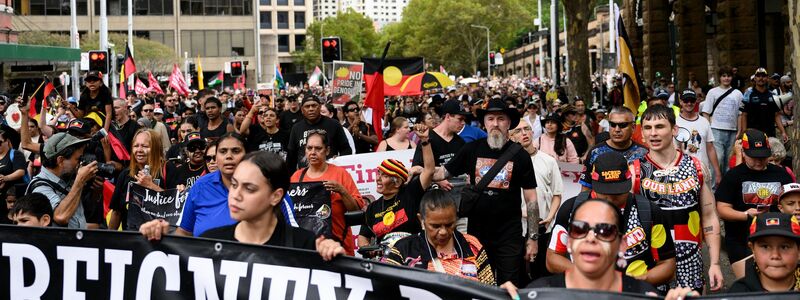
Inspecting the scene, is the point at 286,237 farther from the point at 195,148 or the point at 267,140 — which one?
the point at 267,140

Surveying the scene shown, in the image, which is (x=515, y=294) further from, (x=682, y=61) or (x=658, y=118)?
(x=682, y=61)

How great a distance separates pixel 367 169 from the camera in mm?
11938

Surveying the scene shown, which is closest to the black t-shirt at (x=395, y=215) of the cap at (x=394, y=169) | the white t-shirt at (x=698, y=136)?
the cap at (x=394, y=169)

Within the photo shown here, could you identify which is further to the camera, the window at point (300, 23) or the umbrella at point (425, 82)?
the window at point (300, 23)

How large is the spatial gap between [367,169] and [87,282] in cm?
659

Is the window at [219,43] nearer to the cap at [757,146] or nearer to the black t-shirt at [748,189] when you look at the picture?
the black t-shirt at [748,189]

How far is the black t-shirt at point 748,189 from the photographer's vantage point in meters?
8.00

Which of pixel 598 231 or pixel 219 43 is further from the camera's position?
pixel 219 43

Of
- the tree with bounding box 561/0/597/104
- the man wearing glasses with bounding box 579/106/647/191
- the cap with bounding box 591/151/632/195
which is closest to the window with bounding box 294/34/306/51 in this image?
the tree with bounding box 561/0/597/104

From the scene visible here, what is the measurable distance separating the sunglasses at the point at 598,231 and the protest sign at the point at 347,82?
14.7m

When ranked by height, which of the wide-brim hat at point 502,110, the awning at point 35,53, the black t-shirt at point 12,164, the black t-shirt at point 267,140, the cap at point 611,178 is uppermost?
the awning at point 35,53

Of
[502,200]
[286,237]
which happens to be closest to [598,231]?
[286,237]

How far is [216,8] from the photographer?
95375 millimetres

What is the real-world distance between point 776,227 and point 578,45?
22.8 m
